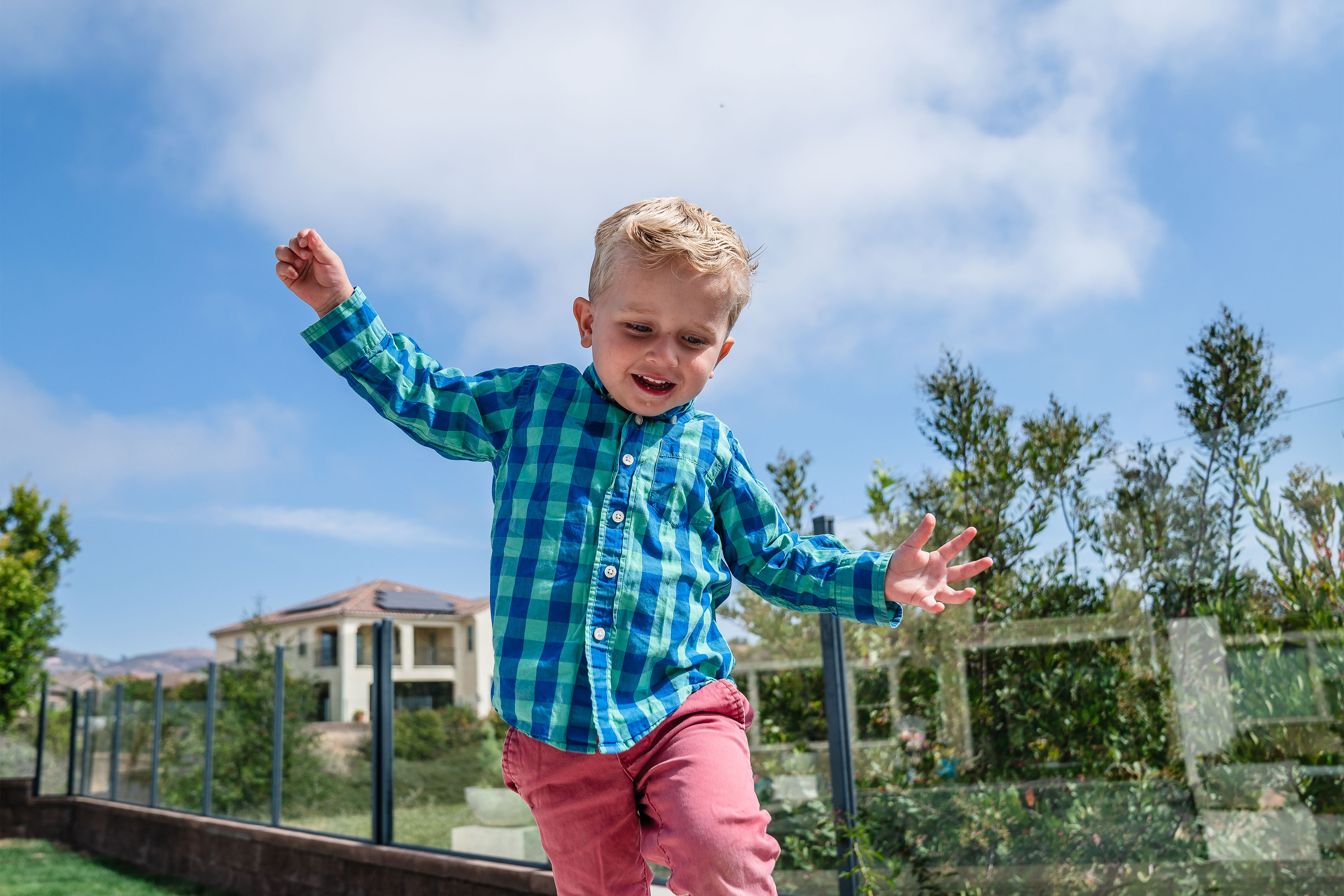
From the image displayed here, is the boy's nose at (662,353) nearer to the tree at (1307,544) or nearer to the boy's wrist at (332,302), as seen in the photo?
the boy's wrist at (332,302)

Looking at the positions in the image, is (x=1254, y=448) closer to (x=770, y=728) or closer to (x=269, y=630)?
(x=770, y=728)

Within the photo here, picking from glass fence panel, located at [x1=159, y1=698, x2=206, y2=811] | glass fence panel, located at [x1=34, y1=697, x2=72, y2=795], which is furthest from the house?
glass fence panel, located at [x1=34, y1=697, x2=72, y2=795]

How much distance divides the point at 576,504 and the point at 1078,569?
205cm

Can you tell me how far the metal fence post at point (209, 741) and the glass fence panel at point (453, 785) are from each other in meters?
2.66

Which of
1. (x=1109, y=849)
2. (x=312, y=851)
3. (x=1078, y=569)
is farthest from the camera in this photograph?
(x=312, y=851)

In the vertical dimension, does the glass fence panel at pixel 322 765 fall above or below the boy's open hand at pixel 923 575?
below

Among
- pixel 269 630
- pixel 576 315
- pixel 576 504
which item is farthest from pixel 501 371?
pixel 269 630

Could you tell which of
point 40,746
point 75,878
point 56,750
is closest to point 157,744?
point 75,878

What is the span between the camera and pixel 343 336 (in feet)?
4.88

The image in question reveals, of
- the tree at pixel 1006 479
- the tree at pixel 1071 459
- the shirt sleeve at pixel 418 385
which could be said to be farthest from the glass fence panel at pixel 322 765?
the shirt sleeve at pixel 418 385

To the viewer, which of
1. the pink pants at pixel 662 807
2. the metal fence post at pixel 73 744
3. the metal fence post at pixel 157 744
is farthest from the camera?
the metal fence post at pixel 73 744

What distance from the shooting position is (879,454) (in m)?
3.37

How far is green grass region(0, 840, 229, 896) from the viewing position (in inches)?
236

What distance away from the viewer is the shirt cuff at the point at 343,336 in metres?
1.48
